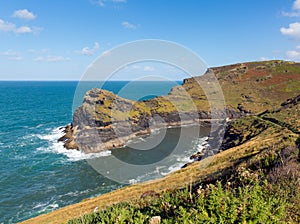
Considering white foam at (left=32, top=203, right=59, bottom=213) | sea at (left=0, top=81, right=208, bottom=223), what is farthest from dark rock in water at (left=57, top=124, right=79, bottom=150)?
white foam at (left=32, top=203, right=59, bottom=213)

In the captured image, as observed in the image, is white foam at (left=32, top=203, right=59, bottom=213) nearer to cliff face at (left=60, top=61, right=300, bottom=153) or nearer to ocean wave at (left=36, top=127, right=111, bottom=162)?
ocean wave at (left=36, top=127, right=111, bottom=162)

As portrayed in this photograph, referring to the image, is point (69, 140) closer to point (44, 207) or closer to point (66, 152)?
point (66, 152)

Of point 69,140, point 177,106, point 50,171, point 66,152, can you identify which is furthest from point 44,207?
point 177,106

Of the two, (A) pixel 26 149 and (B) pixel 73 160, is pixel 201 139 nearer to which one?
(B) pixel 73 160

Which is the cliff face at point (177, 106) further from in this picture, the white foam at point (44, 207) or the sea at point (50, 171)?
the white foam at point (44, 207)

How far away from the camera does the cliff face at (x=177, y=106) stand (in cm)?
6788

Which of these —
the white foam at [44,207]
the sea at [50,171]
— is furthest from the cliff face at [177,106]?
the white foam at [44,207]

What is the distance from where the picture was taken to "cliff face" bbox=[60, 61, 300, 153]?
67875 mm

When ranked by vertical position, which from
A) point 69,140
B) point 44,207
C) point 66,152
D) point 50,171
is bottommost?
point 44,207

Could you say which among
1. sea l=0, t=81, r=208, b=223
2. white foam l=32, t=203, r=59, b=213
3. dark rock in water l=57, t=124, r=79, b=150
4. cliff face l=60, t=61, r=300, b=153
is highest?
cliff face l=60, t=61, r=300, b=153

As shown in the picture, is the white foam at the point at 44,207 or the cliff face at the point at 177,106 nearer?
the white foam at the point at 44,207

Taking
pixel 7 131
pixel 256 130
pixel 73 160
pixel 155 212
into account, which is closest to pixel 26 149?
pixel 73 160

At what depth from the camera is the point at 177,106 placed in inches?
4119

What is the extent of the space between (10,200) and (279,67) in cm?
13603
